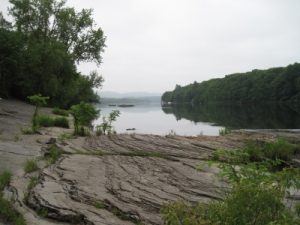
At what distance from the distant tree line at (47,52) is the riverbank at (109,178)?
2689cm

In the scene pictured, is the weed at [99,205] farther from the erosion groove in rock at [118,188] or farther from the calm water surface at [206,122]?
the calm water surface at [206,122]

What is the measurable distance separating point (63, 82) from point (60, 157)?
123 feet

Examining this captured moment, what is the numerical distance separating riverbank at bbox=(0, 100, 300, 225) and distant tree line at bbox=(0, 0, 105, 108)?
88.2 feet

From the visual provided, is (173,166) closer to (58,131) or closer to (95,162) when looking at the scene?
(95,162)

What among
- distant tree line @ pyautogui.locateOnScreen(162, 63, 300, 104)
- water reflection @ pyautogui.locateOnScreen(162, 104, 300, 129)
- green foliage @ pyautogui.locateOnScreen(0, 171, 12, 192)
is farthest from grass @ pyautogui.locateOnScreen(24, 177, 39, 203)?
distant tree line @ pyautogui.locateOnScreen(162, 63, 300, 104)

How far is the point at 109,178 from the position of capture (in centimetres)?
1145

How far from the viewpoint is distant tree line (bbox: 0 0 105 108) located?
43344 millimetres

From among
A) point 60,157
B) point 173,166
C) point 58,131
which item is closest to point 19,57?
point 58,131

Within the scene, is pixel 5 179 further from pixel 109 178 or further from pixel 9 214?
pixel 109 178

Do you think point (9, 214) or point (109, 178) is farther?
point (109, 178)

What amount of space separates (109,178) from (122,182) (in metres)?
0.63

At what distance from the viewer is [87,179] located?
11242 millimetres

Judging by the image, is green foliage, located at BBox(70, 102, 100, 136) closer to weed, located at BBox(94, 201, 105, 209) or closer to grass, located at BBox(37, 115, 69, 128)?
grass, located at BBox(37, 115, 69, 128)

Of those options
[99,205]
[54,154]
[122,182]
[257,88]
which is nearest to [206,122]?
[54,154]
